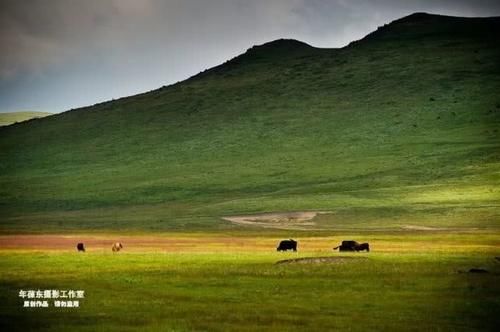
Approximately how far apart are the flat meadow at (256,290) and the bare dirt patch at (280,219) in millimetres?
29935

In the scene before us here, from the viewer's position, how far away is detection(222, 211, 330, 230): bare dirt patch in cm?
8356

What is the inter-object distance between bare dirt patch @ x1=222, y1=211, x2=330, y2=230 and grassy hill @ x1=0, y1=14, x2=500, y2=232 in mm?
1949

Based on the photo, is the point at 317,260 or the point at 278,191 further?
the point at 278,191

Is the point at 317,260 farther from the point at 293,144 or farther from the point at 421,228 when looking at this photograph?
the point at 293,144

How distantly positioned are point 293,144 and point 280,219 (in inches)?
1847

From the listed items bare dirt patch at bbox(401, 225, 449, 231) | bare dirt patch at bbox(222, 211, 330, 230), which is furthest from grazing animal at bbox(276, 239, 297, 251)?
bare dirt patch at bbox(222, 211, 330, 230)

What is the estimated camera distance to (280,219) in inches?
3455

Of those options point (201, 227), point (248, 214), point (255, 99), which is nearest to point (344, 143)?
point (255, 99)

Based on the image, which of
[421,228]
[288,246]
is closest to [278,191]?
[421,228]

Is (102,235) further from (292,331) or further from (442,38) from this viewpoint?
(442,38)

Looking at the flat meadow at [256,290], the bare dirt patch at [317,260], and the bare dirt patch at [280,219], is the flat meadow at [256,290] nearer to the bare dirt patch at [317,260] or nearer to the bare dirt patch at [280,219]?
the bare dirt patch at [317,260]

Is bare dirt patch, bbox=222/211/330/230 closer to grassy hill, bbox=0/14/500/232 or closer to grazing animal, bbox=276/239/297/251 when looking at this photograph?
grassy hill, bbox=0/14/500/232

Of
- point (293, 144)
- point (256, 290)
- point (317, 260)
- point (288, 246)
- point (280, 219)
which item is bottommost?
point (256, 290)

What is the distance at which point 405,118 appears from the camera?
13812 centimetres
